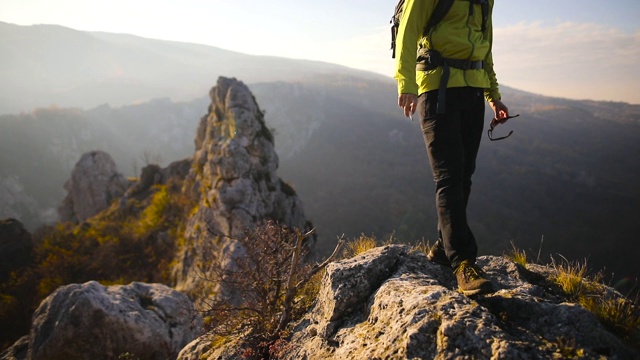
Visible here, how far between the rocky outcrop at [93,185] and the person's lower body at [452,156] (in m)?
26.1

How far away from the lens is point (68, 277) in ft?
47.6

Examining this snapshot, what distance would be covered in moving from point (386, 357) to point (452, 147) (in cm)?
185

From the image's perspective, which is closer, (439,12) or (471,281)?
(471,281)

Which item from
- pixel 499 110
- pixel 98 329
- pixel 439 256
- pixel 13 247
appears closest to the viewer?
pixel 439 256

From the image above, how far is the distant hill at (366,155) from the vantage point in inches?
2522

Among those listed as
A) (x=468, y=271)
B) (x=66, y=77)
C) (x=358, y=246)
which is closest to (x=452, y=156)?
(x=468, y=271)

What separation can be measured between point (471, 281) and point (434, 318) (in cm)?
69

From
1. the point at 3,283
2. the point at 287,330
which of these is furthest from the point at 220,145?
the point at 287,330

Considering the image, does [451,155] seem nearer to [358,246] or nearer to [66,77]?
[358,246]

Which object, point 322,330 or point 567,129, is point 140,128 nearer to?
point 322,330

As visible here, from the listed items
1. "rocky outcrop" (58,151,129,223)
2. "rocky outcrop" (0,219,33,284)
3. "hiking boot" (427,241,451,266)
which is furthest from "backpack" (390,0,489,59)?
"rocky outcrop" (58,151,129,223)

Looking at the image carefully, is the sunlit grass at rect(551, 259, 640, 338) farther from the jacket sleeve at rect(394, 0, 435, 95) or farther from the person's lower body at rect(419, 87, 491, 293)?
the jacket sleeve at rect(394, 0, 435, 95)

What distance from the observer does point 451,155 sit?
9.53 ft

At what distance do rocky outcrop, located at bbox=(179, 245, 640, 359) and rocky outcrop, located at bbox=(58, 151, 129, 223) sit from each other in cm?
2509
